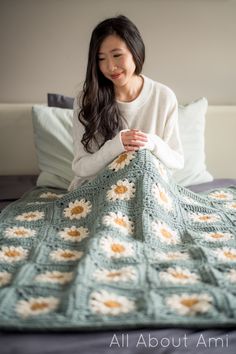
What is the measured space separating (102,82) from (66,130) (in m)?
0.32

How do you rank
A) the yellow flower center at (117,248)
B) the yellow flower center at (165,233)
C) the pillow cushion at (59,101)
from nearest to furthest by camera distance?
1. the yellow flower center at (117,248)
2. the yellow flower center at (165,233)
3. the pillow cushion at (59,101)

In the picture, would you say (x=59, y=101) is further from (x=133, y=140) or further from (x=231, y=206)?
(x=231, y=206)

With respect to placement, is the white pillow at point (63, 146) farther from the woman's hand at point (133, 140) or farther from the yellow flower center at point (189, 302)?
the yellow flower center at point (189, 302)

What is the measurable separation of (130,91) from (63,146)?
0.39m

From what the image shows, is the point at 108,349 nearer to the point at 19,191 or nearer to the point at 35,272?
the point at 35,272

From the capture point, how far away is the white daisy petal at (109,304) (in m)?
0.78

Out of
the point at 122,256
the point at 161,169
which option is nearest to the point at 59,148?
the point at 161,169

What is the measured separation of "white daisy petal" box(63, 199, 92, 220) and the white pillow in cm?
41

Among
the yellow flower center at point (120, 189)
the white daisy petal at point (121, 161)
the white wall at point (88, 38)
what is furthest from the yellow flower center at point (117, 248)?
the white wall at point (88, 38)

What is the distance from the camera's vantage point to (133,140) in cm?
130

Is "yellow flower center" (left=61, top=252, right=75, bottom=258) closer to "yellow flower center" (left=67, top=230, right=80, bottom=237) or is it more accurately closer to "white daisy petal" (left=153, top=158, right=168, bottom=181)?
"yellow flower center" (left=67, top=230, right=80, bottom=237)

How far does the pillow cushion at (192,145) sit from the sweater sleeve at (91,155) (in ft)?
1.43

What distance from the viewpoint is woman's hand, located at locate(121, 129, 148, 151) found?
1.30m

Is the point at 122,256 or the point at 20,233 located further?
the point at 20,233
